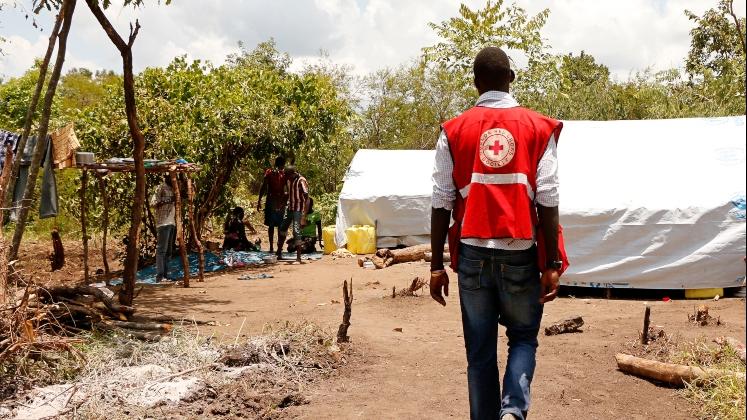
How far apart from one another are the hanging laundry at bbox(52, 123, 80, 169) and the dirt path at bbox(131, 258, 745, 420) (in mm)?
1803

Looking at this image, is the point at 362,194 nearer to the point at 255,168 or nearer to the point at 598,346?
the point at 255,168

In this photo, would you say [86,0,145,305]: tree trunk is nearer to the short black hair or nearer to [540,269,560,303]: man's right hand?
the short black hair

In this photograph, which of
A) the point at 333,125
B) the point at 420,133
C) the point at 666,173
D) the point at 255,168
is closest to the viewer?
the point at 666,173

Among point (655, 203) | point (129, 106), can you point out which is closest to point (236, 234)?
point (129, 106)

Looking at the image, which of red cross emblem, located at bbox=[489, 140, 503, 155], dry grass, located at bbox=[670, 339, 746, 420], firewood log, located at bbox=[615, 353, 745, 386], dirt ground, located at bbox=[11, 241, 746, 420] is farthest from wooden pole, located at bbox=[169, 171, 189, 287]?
red cross emblem, located at bbox=[489, 140, 503, 155]

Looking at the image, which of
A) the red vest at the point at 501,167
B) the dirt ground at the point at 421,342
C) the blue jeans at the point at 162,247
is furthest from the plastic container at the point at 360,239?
the red vest at the point at 501,167

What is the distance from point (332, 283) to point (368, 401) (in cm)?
604

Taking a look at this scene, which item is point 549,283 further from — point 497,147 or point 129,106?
point 129,106

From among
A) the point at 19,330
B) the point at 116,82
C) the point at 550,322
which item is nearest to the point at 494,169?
the point at 19,330

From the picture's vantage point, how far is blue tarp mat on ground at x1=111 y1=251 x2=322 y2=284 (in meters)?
12.1

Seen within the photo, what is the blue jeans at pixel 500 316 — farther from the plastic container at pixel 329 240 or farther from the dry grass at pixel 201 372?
the plastic container at pixel 329 240

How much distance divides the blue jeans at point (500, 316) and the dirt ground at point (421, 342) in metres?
1.15

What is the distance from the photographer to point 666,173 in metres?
9.01

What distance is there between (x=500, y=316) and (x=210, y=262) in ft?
33.9
